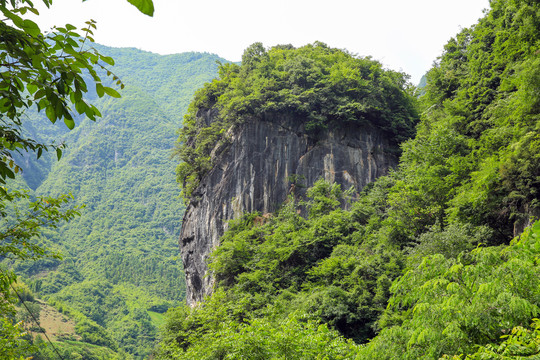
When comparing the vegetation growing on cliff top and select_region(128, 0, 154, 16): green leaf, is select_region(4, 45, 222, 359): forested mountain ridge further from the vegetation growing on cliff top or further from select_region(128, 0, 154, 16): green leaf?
select_region(128, 0, 154, 16): green leaf

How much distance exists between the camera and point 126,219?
115m

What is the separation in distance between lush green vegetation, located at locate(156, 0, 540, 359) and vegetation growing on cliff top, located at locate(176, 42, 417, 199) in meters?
5.00

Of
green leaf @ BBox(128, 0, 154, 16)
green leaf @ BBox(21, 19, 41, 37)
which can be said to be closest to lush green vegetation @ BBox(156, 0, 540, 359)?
green leaf @ BBox(128, 0, 154, 16)

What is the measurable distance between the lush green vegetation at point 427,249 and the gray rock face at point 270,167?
5.72ft

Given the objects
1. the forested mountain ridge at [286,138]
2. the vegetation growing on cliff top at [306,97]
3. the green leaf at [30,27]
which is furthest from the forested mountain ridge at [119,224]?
the green leaf at [30,27]

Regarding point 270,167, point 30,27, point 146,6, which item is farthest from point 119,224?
point 146,6

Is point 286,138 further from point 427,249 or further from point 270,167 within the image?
point 427,249

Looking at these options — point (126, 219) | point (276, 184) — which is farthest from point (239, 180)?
point (126, 219)

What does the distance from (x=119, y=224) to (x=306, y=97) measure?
321 feet

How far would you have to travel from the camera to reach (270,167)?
29.0 meters

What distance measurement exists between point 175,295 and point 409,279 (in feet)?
296

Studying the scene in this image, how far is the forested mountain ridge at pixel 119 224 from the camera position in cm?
8206

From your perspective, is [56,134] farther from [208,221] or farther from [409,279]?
[409,279]

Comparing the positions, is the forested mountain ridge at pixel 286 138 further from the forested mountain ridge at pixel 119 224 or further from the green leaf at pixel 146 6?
the forested mountain ridge at pixel 119 224
